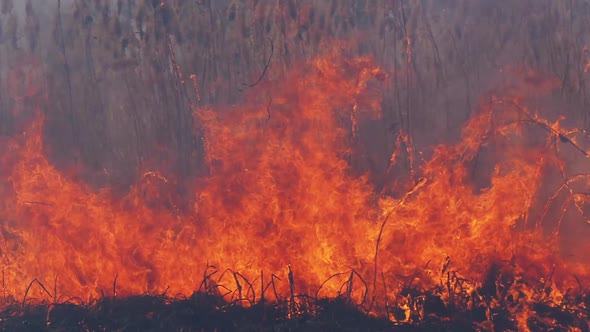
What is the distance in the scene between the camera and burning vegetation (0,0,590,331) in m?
4.66

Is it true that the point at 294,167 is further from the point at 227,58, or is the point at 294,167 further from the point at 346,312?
the point at 346,312

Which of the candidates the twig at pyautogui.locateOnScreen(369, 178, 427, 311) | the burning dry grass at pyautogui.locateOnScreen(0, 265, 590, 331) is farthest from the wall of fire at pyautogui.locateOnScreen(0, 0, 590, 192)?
the burning dry grass at pyautogui.locateOnScreen(0, 265, 590, 331)

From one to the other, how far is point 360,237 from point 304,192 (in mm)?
668

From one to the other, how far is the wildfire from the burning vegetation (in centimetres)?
2

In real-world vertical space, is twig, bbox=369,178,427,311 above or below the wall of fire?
below

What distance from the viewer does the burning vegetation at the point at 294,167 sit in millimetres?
4656

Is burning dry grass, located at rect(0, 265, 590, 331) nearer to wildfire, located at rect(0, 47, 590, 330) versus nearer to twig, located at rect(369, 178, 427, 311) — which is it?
wildfire, located at rect(0, 47, 590, 330)

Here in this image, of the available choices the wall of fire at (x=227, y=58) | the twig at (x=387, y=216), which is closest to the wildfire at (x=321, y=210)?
the twig at (x=387, y=216)

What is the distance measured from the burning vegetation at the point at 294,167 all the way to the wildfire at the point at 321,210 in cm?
2

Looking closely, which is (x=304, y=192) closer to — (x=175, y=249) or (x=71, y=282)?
(x=175, y=249)

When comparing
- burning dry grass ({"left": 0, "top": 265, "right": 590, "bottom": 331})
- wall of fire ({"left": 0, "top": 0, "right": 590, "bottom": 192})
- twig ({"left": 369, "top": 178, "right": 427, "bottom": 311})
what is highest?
wall of fire ({"left": 0, "top": 0, "right": 590, "bottom": 192})

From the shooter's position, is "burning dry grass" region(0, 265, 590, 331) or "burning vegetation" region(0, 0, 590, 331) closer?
"burning dry grass" region(0, 265, 590, 331)

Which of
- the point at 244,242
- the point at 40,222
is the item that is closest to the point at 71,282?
the point at 40,222

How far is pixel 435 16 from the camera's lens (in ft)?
→ 15.8
